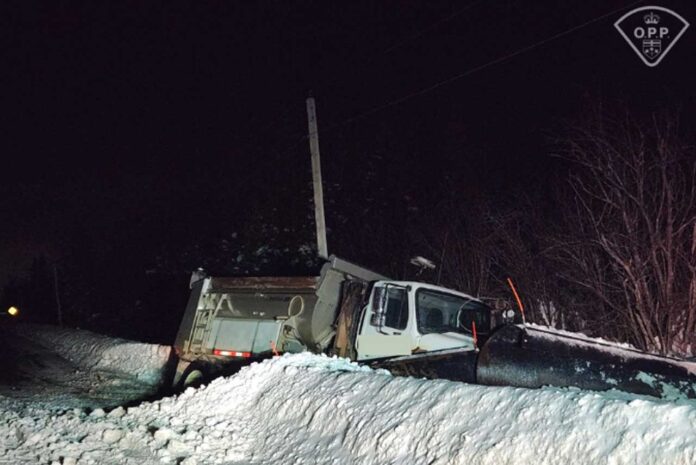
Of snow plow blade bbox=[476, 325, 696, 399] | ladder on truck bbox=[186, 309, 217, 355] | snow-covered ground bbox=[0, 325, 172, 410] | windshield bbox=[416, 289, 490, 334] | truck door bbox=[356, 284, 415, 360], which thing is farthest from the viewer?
snow-covered ground bbox=[0, 325, 172, 410]

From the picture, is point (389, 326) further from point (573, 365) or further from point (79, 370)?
point (79, 370)

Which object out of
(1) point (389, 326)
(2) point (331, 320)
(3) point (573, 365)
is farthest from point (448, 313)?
(3) point (573, 365)

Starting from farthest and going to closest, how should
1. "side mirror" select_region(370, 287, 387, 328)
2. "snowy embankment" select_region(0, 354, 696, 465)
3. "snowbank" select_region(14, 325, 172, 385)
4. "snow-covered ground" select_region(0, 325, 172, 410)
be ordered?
"snowbank" select_region(14, 325, 172, 385), "snow-covered ground" select_region(0, 325, 172, 410), "side mirror" select_region(370, 287, 387, 328), "snowy embankment" select_region(0, 354, 696, 465)

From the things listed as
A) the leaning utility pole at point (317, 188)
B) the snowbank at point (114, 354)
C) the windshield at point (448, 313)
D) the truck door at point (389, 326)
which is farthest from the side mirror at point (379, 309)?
the snowbank at point (114, 354)

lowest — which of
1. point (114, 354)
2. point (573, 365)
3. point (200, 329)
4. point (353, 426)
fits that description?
point (114, 354)

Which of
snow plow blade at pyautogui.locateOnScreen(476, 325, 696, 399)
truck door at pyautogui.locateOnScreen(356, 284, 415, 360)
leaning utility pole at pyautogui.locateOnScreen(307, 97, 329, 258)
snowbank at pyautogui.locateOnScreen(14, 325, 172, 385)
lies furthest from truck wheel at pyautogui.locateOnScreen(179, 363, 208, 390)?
leaning utility pole at pyautogui.locateOnScreen(307, 97, 329, 258)

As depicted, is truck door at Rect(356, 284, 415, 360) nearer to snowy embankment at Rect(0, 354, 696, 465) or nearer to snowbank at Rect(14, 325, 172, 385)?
snowy embankment at Rect(0, 354, 696, 465)

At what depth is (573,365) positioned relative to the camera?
714 cm

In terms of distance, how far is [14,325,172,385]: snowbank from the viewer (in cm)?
1670

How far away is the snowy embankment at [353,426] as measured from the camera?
169 inches

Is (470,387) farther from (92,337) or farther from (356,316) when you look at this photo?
(92,337)

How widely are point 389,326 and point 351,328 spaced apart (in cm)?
77

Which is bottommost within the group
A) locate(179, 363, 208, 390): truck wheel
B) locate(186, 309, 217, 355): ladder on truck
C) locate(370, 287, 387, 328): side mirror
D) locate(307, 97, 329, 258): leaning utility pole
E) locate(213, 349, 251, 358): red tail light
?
locate(179, 363, 208, 390): truck wheel

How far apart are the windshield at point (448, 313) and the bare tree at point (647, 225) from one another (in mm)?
2631
